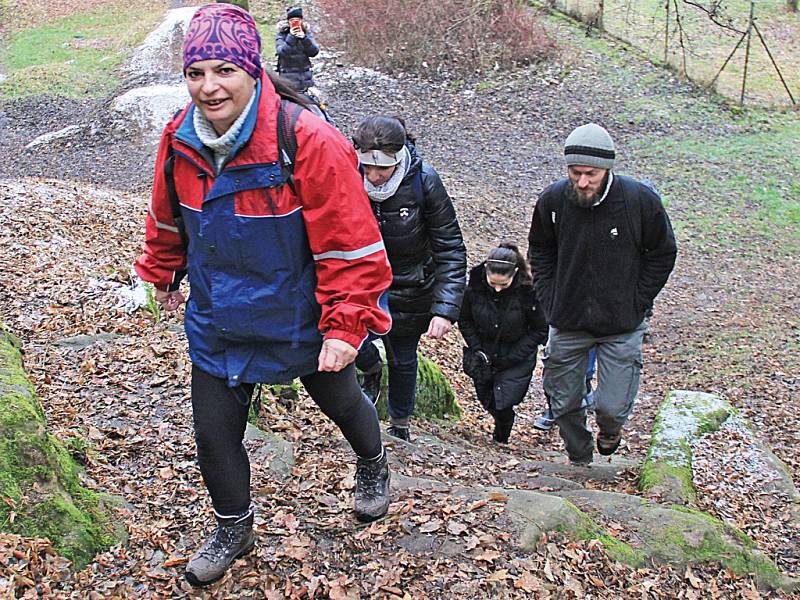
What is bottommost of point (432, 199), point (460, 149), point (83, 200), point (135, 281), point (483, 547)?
point (460, 149)

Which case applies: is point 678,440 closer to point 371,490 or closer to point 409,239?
point 409,239

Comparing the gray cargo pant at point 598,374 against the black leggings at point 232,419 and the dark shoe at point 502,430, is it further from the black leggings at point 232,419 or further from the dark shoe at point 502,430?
the black leggings at point 232,419

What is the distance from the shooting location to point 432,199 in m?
4.81

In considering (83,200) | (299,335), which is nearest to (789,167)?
(83,200)

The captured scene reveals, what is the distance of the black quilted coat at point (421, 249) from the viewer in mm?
4777

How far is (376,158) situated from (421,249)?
732 mm

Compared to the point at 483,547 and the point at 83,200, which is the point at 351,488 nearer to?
the point at 483,547

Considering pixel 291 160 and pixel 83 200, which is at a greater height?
pixel 291 160

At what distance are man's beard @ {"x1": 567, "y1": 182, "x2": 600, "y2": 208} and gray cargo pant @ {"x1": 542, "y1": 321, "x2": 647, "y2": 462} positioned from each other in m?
0.95

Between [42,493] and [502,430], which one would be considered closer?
[42,493]

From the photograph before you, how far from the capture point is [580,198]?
4.90 meters

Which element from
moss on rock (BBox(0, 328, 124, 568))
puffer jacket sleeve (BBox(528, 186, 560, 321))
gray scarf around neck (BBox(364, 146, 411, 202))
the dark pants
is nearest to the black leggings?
moss on rock (BBox(0, 328, 124, 568))

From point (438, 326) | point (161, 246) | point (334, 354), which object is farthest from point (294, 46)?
point (334, 354)

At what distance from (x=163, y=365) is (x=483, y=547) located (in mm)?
2695
